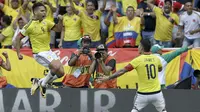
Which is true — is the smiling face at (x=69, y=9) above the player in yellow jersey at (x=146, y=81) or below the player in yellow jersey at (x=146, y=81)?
above

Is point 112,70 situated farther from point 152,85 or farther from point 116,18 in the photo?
point 116,18

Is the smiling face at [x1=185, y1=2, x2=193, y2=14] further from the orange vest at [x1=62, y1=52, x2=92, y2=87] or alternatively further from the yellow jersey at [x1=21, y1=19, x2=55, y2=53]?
the yellow jersey at [x1=21, y1=19, x2=55, y2=53]

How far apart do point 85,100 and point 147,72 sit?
7.22 ft

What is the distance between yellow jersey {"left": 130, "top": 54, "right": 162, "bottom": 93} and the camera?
13.3 metres

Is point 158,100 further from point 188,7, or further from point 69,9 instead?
point 69,9

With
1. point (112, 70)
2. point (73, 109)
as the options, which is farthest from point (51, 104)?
point (112, 70)

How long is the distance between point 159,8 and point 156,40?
91 cm

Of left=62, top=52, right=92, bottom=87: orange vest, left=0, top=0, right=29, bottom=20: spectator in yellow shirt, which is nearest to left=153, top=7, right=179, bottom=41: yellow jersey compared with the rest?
left=62, top=52, right=92, bottom=87: orange vest

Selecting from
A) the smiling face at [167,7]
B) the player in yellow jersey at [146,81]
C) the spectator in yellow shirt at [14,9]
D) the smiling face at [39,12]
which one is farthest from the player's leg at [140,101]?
the spectator in yellow shirt at [14,9]

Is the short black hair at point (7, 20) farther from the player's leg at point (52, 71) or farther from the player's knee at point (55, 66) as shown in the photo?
the player's knee at point (55, 66)

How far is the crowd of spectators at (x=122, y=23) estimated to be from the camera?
18031 millimetres

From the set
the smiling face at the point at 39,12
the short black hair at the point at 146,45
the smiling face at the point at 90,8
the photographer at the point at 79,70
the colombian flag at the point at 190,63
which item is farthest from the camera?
the smiling face at the point at 90,8

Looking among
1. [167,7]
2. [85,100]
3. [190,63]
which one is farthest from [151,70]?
[167,7]

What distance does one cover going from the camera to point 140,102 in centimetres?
1327
